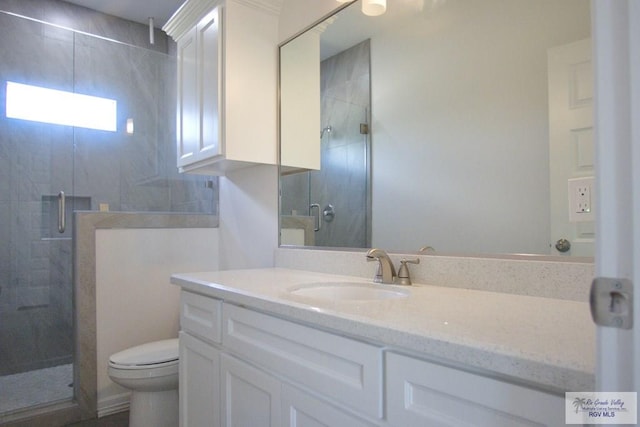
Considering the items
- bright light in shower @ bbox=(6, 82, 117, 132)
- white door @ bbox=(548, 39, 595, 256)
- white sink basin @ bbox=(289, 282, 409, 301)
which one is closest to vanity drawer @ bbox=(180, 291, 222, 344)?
white sink basin @ bbox=(289, 282, 409, 301)

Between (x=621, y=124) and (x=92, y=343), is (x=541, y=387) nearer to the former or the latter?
(x=621, y=124)

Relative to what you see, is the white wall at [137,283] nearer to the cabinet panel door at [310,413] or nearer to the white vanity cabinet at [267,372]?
the white vanity cabinet at [267,372]

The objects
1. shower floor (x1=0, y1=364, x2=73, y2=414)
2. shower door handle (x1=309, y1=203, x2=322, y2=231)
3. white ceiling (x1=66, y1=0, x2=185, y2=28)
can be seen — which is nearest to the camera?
shower door handle (x1=309, y1=203, x2=322, y2=231)

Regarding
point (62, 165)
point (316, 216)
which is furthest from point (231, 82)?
point (62, 165)

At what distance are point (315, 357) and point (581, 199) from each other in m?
0.82

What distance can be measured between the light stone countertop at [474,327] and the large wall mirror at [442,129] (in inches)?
10.1

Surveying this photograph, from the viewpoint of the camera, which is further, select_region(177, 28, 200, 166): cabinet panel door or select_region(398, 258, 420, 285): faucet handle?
select_region(177, 28, 200, 166): cabinet panel door

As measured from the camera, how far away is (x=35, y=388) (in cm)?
247

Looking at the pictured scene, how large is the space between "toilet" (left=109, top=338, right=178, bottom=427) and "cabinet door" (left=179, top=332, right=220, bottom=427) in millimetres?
263

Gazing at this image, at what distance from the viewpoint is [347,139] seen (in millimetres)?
1779

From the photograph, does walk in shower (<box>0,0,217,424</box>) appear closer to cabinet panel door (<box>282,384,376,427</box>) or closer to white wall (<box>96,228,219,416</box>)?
white wall (<box>96,228,219,416</box>)

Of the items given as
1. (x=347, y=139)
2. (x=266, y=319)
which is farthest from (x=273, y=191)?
(x=266, y=319)

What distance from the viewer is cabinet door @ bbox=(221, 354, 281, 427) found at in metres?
1.10

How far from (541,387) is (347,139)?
1.34 metres
